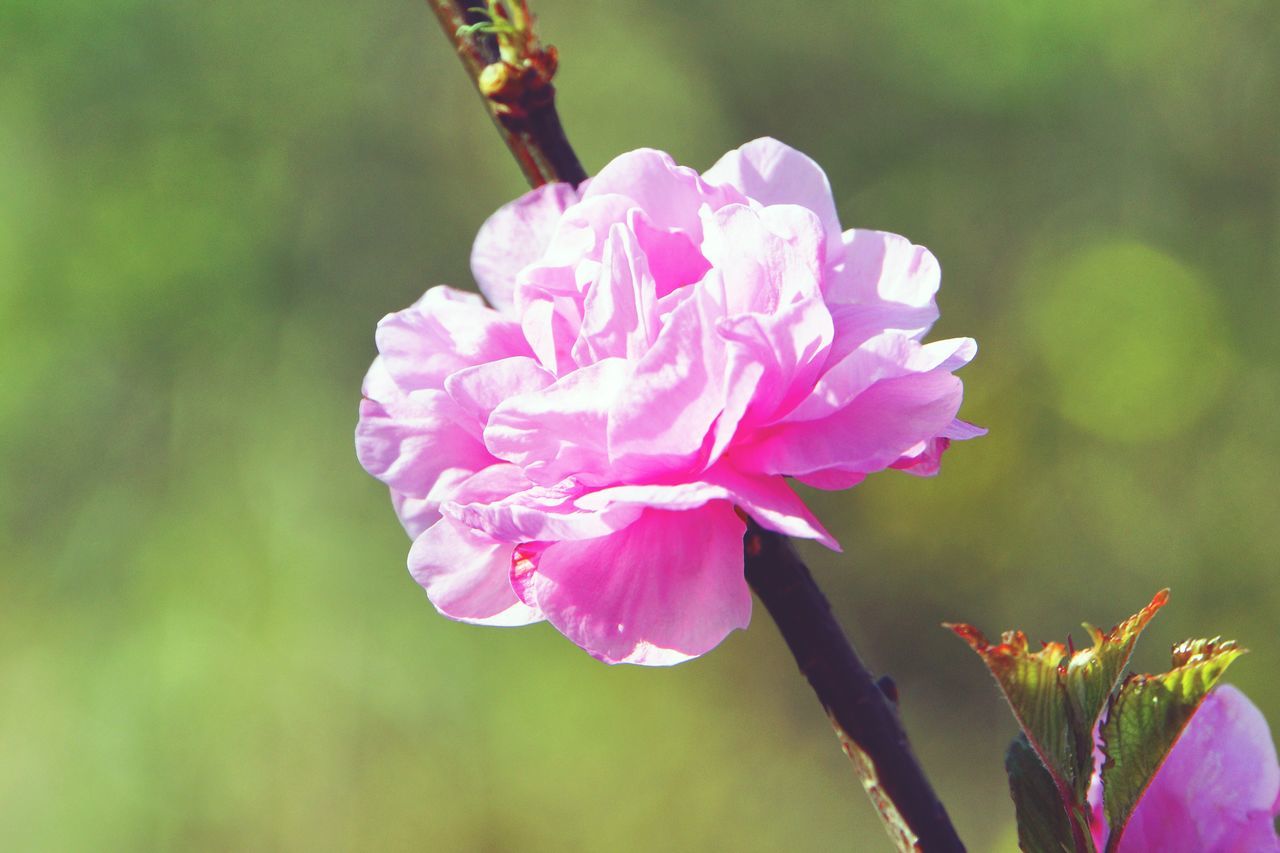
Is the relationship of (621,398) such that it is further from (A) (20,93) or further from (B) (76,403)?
(A) (20,93)

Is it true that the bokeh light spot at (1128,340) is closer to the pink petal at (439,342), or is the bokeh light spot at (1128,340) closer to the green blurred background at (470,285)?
the green blurred background at (470,285)

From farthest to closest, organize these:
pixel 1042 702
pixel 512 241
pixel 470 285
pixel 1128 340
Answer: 1. pixel 470 285
2. pixel 1128 340
3. pixel 512 241
4. pixel 1042 702

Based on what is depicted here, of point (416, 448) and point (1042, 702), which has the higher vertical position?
point (416, 448)

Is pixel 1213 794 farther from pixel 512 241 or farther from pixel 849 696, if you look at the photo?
pixel 512 241

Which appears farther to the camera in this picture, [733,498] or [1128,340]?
[1128,340]

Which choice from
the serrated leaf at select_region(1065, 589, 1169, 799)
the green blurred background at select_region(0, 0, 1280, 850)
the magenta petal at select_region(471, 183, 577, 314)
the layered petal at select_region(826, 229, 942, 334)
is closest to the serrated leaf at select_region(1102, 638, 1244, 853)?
the serrated leaf at select_region(1065, 589, 1169, 799)

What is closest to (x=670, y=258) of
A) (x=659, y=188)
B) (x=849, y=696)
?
(x=659, y=188)

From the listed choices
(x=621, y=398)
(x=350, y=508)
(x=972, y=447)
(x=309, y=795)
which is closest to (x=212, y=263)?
(x=350, y=508)
